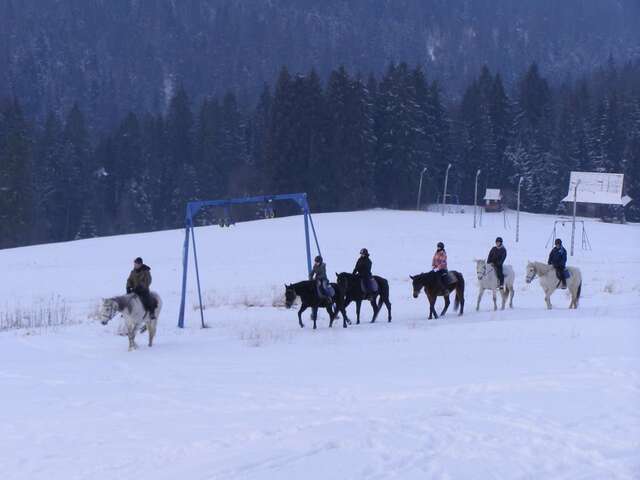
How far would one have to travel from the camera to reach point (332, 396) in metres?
11.7

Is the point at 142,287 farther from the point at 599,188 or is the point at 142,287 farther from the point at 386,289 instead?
the point at 599,188

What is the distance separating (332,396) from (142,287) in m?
7.21

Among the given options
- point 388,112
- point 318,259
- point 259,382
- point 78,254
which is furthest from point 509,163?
point 259,382

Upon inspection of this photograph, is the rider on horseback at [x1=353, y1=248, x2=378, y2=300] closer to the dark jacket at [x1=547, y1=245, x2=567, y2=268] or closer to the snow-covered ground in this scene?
the snow-covered ground

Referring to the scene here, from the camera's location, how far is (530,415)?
1009cm

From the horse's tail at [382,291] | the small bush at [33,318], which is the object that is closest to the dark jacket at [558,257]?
the horse's tail at [382,291]

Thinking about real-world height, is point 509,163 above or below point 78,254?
above

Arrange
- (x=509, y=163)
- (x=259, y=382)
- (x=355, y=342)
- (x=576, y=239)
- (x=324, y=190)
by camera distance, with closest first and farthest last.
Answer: (x=259, y=382), (x=355, y=342), (x=576, y=239), (x=324, y=190), (x=509, y=163)

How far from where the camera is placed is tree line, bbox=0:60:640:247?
76062mm

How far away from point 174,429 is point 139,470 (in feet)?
5.29

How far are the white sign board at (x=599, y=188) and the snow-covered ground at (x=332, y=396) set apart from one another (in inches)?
2130

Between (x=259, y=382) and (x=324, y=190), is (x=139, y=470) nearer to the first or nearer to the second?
(x=259, y=382)

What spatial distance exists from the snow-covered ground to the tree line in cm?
5032

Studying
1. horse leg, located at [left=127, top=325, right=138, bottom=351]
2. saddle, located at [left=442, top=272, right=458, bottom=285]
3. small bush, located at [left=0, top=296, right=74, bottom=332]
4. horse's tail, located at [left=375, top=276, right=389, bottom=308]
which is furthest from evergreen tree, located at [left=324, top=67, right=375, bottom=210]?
horse leg, located at [left=127, top=325, right=138, bottom=351]
